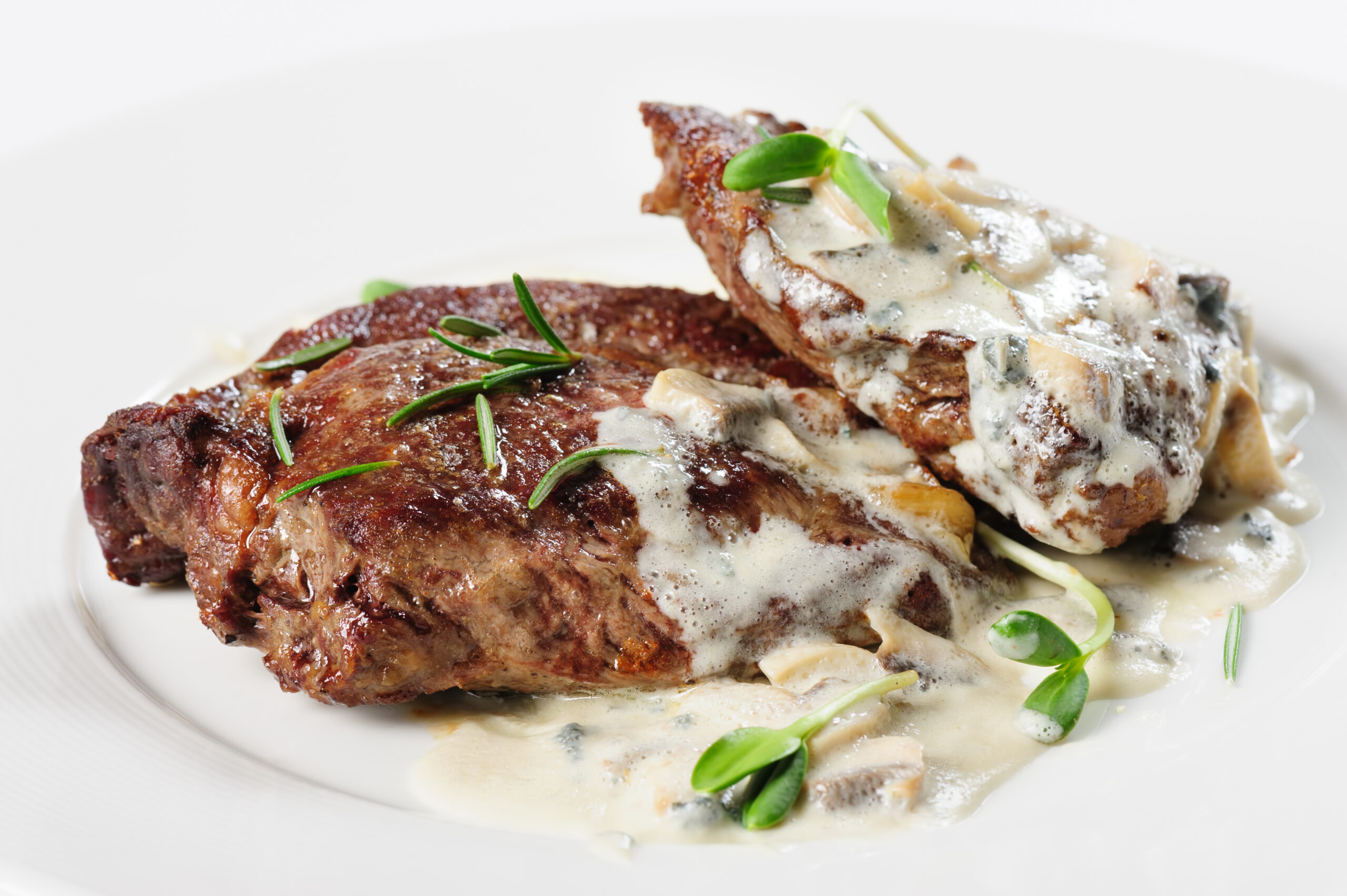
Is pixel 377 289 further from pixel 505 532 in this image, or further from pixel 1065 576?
pixel 1065 576

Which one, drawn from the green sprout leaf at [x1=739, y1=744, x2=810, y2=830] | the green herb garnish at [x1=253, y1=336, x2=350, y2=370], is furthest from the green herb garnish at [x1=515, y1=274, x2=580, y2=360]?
the green sprout leaf at [x1=739, y1=744, x2=810, y2=830]

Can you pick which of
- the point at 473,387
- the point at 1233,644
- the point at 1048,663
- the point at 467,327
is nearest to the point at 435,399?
the point at 473,387

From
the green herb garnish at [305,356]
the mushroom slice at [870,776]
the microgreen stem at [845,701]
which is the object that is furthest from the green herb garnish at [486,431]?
the mushroom slice at [870,776]

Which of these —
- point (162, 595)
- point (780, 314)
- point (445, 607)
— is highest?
point (780, 314)

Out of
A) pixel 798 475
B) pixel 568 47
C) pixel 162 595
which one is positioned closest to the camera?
pixel 798 475

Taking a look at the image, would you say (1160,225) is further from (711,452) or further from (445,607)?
(445,607)

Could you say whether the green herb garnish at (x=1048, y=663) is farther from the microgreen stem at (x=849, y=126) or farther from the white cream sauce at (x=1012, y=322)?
the microgreen stem at (x=849, y=126)

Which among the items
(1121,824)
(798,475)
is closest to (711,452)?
(798,475)
